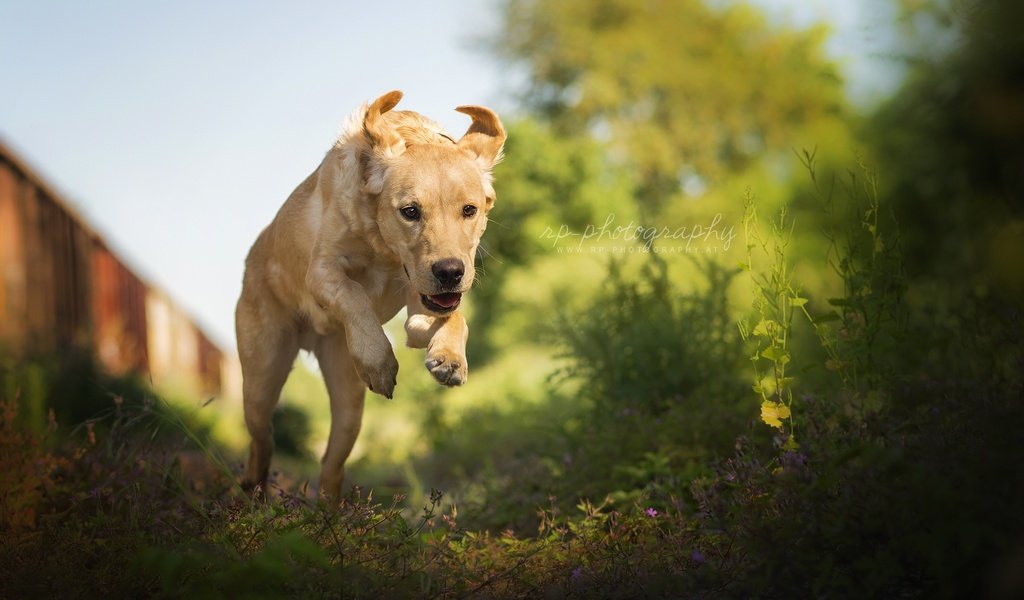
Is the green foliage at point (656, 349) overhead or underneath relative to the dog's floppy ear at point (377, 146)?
underneath

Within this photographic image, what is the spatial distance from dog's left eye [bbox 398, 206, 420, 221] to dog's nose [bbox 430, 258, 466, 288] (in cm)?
36

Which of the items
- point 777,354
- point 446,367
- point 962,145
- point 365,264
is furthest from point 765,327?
point 962,145

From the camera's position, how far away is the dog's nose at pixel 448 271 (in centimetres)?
450

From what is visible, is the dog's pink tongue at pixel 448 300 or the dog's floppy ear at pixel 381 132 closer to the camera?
the dog's pink tongue at pixel 448 300

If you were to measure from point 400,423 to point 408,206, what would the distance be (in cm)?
1379

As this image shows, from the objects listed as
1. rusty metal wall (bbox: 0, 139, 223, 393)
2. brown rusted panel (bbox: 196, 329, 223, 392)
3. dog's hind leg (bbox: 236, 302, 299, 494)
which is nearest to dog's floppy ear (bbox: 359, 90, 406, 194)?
dog's hind leg (bbox: 236, 302, 299, 494)

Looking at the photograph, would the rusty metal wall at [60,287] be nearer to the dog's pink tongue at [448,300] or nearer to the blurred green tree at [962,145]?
A: the dog's pink tongue at [448,300]

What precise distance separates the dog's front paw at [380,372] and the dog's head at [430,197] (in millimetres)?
338

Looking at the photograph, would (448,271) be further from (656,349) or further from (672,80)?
(672,80)

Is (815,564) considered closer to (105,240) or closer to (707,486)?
(707,486)

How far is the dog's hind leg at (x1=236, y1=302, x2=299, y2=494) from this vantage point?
582cm

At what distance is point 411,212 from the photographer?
4.75m

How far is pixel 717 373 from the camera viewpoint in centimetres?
675

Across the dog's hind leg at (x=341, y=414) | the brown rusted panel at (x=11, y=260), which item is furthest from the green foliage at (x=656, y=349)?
the brown rusted panel at (x=11, y=260)
